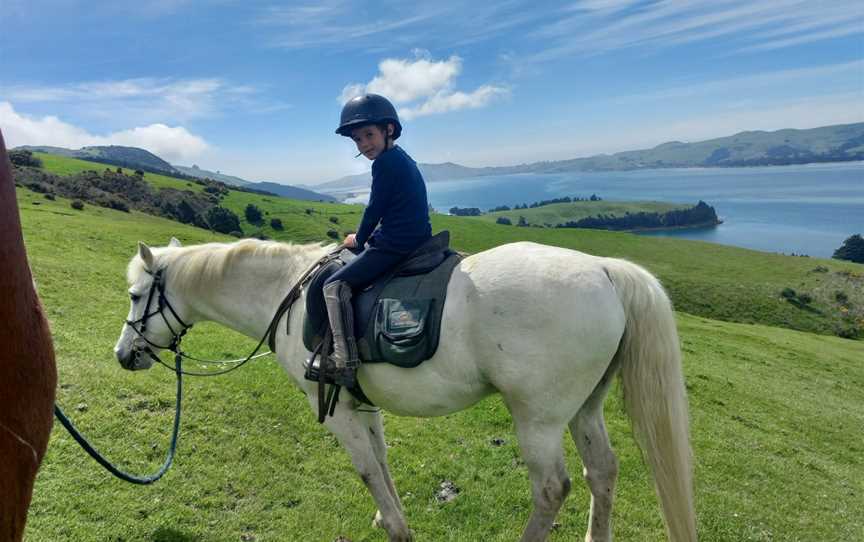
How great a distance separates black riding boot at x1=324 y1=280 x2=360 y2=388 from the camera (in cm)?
382

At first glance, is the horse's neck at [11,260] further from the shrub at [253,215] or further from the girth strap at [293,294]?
the shrub at [253,215]

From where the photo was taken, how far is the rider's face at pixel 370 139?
13.3 ft

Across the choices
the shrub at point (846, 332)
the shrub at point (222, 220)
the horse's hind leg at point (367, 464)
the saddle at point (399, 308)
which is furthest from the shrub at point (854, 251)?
the horse's hind leg at point (367, 464)

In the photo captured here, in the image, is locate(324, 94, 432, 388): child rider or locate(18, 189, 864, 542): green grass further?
locate(18, 189, 864, 542): green grass

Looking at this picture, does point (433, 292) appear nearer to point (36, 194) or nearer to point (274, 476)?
point (274, 476)

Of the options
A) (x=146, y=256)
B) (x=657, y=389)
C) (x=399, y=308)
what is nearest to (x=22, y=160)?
(x=146, y=256)

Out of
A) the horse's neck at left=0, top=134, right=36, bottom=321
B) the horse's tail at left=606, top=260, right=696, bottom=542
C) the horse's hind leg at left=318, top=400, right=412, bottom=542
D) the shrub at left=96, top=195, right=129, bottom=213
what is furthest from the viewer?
the shrub at left=96, top=195, right=129, bottom=213

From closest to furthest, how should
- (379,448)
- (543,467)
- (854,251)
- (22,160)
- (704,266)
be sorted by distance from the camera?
1. (543,467)
2. (379,448)
3. (22,160)
4. (704,266)
5. (854,251)

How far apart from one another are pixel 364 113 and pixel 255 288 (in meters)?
2.21

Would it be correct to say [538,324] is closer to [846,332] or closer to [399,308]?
[399,308]

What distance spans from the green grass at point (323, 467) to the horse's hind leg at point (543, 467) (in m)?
1.10

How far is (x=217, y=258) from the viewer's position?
4758mm

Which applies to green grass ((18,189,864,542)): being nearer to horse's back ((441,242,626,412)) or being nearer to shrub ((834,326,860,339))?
horse's back ((441,242,626,412))

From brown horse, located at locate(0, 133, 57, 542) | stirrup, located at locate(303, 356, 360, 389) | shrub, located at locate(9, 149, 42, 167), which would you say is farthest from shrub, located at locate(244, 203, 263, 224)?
brown horse, located at locate(0, 133, 57, 542)
